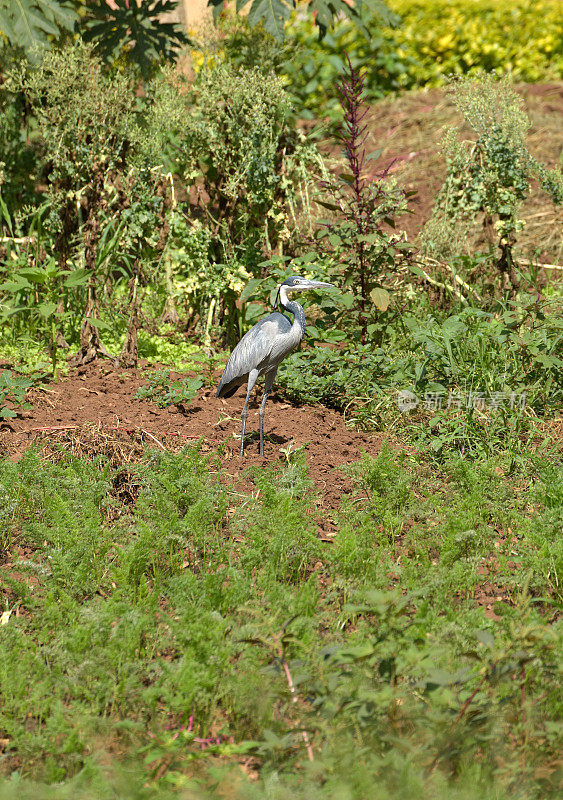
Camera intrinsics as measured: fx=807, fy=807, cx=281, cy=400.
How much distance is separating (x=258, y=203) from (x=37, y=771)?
14.6 ft

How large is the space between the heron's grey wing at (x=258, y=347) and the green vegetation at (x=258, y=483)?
1.58 ft

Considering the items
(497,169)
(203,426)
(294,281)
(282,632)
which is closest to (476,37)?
(497,169)

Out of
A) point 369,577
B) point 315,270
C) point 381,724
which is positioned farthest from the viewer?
point 315,270

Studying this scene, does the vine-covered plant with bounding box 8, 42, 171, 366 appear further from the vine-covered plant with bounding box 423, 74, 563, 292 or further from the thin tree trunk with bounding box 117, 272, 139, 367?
the vine-covered plant with bounding box 423, 74, 563, 292

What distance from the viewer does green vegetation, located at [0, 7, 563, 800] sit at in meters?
2.39

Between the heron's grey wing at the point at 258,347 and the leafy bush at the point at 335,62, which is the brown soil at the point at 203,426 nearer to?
the heron's grey wing at the point at 258,347

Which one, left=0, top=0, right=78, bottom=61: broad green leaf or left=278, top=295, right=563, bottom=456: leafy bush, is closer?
left=278, top=295, right=563, bottom=456: leafy bush

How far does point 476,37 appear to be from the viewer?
11.5m

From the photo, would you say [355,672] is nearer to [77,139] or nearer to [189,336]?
[189,336]

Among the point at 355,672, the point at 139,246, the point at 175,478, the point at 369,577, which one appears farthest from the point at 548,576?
the point at 139,246

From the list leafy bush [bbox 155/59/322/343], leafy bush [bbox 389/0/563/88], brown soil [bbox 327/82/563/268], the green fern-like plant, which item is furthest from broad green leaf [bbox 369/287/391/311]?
leafy bush [bbox 389/0/563/88]

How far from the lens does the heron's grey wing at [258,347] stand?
4.32 m

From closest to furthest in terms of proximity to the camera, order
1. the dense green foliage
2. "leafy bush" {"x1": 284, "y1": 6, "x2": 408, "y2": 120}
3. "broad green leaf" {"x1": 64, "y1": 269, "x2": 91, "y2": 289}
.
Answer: the dense green foliage < "broad green leaf" {"x1": 64, "y1": 269, "x2": 91, "y2": 289} < "leafy bush" {"x1": 284, "y1": 6, "x2": 408, "y2": 120}

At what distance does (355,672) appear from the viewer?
8.16 ft
